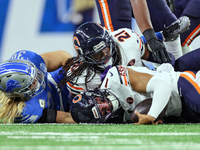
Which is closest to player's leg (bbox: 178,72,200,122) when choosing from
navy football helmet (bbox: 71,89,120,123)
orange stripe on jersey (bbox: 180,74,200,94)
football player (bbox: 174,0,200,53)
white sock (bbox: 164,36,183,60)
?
orange stripe on jersey (bbox: 180,74,200,94)

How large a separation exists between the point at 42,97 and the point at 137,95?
→ 0.65 meters

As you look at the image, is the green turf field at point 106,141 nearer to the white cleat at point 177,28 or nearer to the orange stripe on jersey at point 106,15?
the white cleat at point 177,28

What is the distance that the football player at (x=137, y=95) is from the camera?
1954mm

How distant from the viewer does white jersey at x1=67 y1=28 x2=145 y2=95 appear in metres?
2.35

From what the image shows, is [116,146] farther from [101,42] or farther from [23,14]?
[23,14]

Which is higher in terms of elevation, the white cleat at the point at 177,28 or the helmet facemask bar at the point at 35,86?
the white cleat at the point at 177,28

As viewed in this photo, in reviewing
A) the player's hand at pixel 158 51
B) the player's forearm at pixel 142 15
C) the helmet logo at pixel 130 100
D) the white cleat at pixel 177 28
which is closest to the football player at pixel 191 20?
the white cleat at pixel 177 28

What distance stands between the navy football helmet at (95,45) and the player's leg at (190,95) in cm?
53

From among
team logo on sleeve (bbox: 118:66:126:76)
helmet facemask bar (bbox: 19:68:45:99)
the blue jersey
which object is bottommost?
the blue jersey

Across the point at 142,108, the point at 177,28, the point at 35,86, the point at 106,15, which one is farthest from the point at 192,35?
the point at 35,86

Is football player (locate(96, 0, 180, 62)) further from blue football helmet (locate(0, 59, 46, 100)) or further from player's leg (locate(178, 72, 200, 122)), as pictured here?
blue football helmet (locate(0, 59, 46, 100))

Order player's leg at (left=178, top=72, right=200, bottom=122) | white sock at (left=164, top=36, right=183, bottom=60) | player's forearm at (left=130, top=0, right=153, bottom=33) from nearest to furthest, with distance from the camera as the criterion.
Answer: player's leg at (left=178, top=72, right=200, bottom=122), player's forearm at (left=130, top=0, right=153, bottom=33), white sock at (left=164, top=36, right=183, bottom=60)

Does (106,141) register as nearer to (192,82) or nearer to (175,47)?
(192,82)

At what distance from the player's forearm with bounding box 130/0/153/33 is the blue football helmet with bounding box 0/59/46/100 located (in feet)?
2.92
